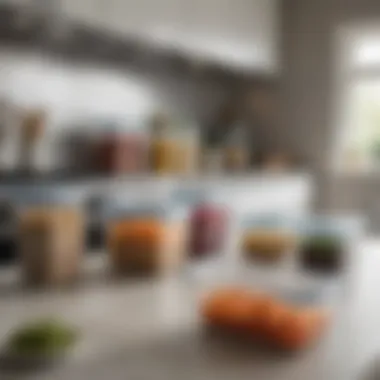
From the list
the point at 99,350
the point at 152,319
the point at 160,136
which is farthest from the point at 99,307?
the point at 160,136

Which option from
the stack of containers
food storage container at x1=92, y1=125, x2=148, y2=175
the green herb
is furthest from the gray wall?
the green herb

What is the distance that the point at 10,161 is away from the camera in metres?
2.07

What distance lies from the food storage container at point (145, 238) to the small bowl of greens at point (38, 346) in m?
0.48

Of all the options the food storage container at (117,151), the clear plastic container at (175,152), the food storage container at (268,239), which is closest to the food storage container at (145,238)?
the food storage container at (268,239)

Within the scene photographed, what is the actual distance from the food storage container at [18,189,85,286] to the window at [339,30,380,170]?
266 centimetres

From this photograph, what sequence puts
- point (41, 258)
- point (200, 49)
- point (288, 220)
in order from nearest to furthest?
point (41, 258) < point (288, 220) < point (200, 49)

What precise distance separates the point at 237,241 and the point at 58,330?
84 centimetres

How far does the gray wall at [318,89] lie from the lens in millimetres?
3562

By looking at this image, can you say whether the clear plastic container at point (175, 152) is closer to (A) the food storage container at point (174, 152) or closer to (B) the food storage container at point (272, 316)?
(A) the food storage container at point (174, 152)

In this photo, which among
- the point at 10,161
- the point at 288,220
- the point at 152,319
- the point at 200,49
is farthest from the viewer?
the point at 200,49

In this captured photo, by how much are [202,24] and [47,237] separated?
5.92ft

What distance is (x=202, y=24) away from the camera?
275cm

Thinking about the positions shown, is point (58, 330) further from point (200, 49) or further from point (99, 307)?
point (200, 49)

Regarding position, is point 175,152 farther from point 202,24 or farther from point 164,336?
point 164,336
